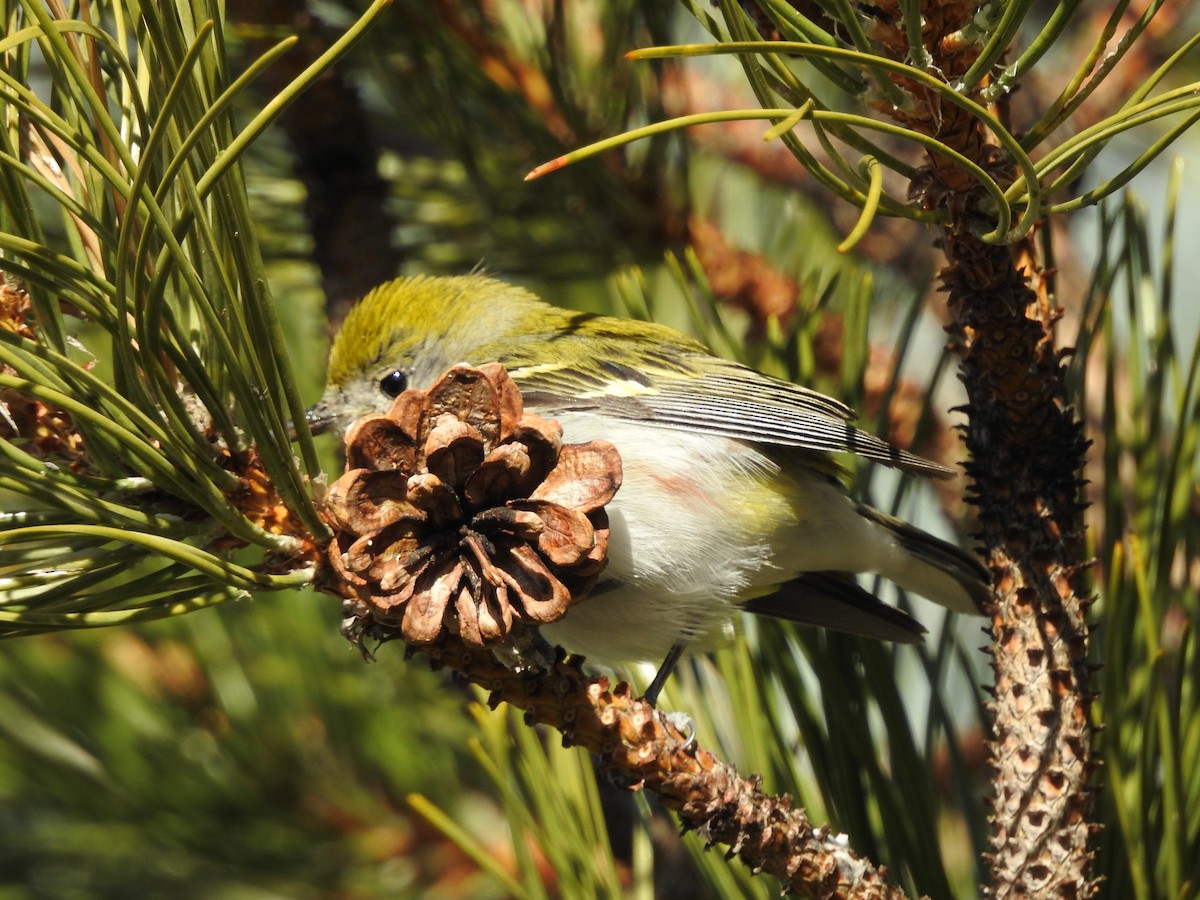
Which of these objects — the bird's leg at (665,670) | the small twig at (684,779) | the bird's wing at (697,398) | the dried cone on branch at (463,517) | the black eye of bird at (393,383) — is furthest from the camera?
the black eye of bird at (393,383)

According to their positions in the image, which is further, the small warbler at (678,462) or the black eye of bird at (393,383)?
the black eye of bird at (393,383)

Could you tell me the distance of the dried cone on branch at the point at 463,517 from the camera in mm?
1164

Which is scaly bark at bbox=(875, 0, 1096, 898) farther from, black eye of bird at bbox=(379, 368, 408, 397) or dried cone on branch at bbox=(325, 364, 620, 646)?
black eye of bird at bbox=(379, 368, 408, 397)

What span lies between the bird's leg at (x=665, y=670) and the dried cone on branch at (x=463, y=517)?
0.61 metres

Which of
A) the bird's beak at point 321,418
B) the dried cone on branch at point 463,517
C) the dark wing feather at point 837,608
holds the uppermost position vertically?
the bird's beak at point 321,418

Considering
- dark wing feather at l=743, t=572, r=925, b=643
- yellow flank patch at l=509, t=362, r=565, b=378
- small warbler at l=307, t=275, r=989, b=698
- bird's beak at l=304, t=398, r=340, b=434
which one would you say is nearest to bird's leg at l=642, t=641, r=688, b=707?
small warbler at l=307, t=275, r=989, b=698

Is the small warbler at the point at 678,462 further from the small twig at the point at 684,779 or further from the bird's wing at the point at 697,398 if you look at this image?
the small twig at the point at 684,779

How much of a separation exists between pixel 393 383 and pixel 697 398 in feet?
2.09

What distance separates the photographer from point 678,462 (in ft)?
6.99

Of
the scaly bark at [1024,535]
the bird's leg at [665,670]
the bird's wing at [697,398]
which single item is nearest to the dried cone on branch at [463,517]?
the scaly bark at [1024,535]

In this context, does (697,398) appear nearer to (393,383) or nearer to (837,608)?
(837,608)

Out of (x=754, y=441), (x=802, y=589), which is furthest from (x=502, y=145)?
(x=802, y=589)

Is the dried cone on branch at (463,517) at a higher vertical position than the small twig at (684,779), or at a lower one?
higher

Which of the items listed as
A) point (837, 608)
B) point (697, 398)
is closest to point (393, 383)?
point (697, 398)
